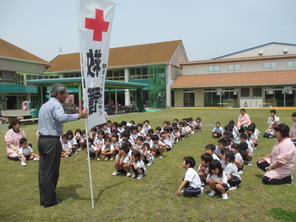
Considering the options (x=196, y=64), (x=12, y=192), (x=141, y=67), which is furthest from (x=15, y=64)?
(x=12, y=192)

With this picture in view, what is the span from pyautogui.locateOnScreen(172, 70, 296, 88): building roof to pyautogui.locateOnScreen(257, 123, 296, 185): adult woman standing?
24.3 metres

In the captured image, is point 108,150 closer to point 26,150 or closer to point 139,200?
point 26,150

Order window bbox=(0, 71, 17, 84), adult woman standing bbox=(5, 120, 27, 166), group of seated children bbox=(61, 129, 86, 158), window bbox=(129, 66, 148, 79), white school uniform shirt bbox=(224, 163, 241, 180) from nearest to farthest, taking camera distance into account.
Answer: white school uniform shirt bbox=(224, 163, 241, 180), adult woman standing bbox=(5, 120, 27, 166), group of seated children bbox=(61, 129, 86, 158), window bbox=(0, 71, 17, 84), window bbox=(129, 66, 148, 79)

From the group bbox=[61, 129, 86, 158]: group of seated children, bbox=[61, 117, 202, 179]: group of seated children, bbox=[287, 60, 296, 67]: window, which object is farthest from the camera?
bbox=[287, 60, 296, 67]: window

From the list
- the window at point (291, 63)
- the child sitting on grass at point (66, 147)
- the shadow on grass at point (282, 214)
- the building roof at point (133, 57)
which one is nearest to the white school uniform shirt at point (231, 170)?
the shadow on grass at point (282, 214)

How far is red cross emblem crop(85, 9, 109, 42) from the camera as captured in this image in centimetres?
399

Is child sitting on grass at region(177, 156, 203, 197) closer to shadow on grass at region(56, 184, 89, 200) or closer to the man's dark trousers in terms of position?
shadow on grass at region(56, 184, 89, 200)

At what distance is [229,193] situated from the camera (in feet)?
14.8

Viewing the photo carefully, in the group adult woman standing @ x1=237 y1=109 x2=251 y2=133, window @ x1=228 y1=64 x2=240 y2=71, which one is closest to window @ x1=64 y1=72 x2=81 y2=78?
window @ x1=228 y1=64 x2=240 y2=71

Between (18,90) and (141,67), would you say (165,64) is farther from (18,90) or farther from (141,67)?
(18,90)

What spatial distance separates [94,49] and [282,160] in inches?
166

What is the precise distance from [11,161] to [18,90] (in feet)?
90.9

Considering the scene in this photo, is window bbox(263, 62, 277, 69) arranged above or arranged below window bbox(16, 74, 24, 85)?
above

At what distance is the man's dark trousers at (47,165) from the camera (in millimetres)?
3996
